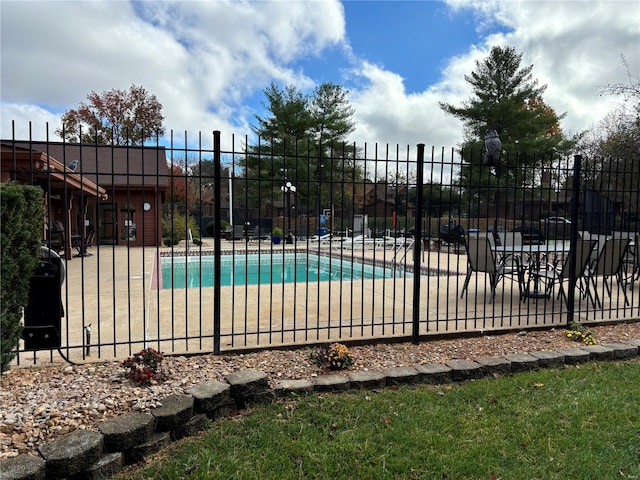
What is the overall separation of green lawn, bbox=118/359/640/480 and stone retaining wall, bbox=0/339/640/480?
82 mm

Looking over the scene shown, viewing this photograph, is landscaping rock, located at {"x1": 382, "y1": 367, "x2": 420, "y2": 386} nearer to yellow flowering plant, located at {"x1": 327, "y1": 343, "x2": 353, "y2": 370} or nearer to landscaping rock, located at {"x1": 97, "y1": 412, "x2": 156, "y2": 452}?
yellow flowering plant, located at {"x1": 327, "y1": 343, "x2": 353, "y2": 370}

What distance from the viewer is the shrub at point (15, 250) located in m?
2.21

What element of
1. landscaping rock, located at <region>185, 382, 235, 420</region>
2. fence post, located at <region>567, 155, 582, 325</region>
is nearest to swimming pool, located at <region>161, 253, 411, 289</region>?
fence post, located at <region>567, 155, 582, 325</region>

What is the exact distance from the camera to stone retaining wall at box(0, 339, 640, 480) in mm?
1846

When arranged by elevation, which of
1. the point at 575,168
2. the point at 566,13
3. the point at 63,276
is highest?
Result: the point at 566,13

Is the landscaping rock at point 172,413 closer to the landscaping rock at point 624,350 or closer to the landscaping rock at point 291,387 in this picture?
the landscaping rock at point 291,387

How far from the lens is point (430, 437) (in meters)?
2.28

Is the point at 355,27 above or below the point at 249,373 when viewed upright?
above

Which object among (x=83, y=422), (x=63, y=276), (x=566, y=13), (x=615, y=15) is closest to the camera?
(x=83, y=422)

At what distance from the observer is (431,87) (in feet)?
75.5

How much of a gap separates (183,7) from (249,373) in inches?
251

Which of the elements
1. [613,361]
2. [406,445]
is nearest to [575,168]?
[613,361]

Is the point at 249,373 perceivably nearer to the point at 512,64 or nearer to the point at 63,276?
the point at 63,276

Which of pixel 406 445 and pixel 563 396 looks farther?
pixel 563 396
